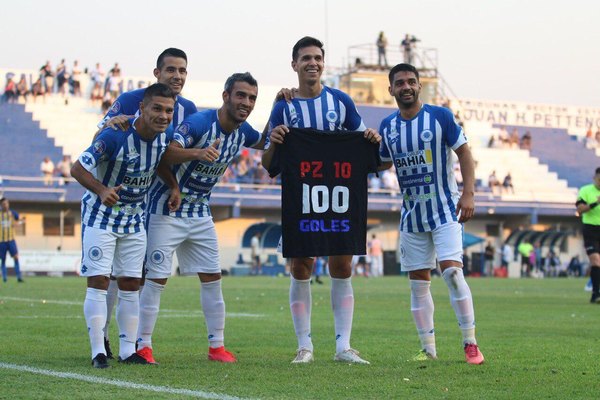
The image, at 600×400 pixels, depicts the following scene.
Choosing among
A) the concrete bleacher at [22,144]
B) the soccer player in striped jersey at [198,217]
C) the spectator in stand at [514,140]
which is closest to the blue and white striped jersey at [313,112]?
the soccer player in striped jersey at [198,217]

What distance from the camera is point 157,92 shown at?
299 inches

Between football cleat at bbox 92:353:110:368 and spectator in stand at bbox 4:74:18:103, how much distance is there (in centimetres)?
3855

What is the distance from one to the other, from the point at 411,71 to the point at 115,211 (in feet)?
7.99

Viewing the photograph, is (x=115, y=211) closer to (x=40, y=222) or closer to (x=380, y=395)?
(x=380, y=395)

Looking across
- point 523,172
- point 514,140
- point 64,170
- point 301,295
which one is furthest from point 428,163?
point 514,140

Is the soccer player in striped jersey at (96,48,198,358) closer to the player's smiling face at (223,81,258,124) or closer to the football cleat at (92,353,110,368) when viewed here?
the player's smiling face at (223,81,258,124)

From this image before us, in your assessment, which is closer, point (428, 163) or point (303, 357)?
point (303, 357)

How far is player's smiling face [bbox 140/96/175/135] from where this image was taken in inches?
297

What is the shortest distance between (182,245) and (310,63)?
169cm

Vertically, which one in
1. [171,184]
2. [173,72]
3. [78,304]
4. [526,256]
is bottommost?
[78,304]

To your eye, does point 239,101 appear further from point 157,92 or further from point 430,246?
point 430,246

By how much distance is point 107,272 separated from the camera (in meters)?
7.61

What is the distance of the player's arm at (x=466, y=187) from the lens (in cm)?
798

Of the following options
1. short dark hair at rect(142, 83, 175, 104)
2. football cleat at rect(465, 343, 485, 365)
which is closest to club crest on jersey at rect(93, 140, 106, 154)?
short dark hair at rect(142, 83, 175, 104)
